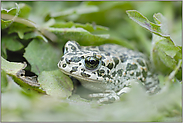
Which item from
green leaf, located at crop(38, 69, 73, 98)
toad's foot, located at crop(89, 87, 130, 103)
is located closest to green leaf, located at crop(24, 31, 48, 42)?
green leaf, located at crop(38, 69, 73, 98)

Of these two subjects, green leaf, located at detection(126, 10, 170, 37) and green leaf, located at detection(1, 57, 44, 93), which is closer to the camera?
green leaf, located at detection(1, 57, 44, 93)

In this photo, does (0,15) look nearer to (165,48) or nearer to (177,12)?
(165,48)

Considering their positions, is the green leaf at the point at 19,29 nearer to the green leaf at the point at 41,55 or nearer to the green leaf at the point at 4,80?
the green leaf at the point at 41,55

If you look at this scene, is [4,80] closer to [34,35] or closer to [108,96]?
[34,35]

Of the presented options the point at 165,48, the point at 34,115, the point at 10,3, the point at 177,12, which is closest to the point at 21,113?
the point at 34,115

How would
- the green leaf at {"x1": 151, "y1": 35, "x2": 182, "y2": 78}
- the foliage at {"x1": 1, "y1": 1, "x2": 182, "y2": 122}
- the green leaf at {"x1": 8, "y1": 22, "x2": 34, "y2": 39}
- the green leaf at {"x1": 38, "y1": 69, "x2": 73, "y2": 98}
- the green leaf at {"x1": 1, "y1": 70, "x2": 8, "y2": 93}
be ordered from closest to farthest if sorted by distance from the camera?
the foliage at {"x1": 1, "y1": 1, "x2": 182, "y2": 122} → the green leaf at {"x1": 1, "y1": 70, "x2": 8, "y2": 93} → the green leaf at {"x1": 38, "y1": 69, "x2": 73, "y2": 98} → the green leaf at {"x1": 151, "y1": 35, "x2": 182, "y2": 78} → the green leaf at {"x1": 8, "y1": 22, "x2": 34, "y2": 39}

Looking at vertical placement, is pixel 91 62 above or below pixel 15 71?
above

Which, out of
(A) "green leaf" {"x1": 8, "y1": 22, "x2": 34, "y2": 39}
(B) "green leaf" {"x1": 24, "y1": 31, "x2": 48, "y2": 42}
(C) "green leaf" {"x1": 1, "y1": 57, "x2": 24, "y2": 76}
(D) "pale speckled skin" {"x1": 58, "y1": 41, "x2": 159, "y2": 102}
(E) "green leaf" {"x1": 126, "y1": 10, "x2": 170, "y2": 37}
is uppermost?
(A) "green leaf" {"x1": 8, "y1": 22, "x2": 34, "y2": 39}

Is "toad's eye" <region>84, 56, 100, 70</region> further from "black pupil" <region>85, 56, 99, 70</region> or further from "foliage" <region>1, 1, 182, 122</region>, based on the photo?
"foliage" <region>1, 1, 182, 122</region>

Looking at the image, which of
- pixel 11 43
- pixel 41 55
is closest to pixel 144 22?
pixel 41 55
